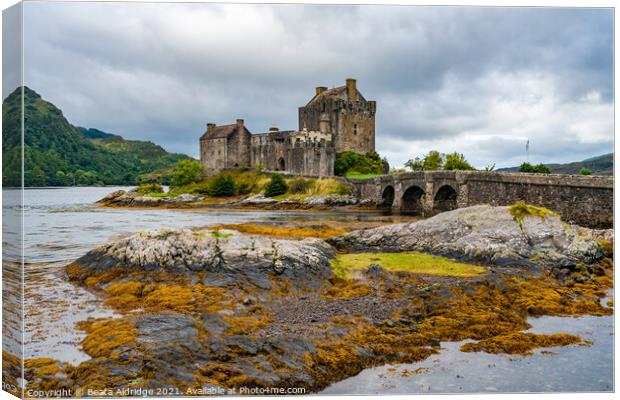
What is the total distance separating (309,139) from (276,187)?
7859 millimetres

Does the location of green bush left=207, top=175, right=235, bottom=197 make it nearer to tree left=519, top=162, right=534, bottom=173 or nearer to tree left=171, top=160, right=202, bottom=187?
tree left=171, top=160, right=202, bottom=187

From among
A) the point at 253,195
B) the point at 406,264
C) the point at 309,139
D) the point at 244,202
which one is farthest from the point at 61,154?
the point at 309,139

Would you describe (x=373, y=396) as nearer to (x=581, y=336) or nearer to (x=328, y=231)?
(x=581, y=336)

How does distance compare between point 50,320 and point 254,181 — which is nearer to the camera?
point 50,320

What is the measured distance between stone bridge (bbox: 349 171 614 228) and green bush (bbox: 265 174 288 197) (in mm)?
5811

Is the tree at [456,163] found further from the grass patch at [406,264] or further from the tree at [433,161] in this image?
the grass patch at [406,264]

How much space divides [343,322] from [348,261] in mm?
4879

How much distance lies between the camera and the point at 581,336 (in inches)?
329

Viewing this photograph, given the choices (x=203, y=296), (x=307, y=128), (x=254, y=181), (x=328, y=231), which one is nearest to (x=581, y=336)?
(x=203, y=296)

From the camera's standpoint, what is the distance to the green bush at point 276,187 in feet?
141

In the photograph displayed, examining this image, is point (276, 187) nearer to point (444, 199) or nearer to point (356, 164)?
point (356, 164)

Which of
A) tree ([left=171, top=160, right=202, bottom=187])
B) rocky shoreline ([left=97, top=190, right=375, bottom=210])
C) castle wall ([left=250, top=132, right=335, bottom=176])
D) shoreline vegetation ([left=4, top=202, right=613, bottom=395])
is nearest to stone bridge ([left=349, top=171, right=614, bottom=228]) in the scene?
rocky shoreline ([left=97, top=190, right=375, bottom=210])

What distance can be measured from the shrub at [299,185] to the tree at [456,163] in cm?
1275

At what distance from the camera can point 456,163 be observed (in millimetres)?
45250
